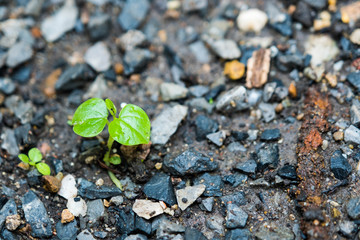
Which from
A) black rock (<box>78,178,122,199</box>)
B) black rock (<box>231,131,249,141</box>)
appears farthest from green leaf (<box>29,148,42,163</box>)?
black rock (<box>231,131,249,141</box>)

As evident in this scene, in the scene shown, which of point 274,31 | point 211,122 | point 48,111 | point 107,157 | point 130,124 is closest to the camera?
point 130,124

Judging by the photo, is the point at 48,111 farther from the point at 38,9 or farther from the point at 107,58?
the point at 38,9

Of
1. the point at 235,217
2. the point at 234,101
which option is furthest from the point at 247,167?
the point at 234,101

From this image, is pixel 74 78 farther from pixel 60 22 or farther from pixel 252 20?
pixel 252 20

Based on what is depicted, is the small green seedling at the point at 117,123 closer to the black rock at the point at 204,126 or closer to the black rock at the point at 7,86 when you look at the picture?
the black rock at the point at 204,126

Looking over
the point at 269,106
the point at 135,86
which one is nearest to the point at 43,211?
the point at 135,86

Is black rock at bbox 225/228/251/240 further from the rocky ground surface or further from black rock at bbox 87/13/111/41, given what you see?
black rock at bbox 87/13/111/41

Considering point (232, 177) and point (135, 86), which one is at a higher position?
point (135, 86)
